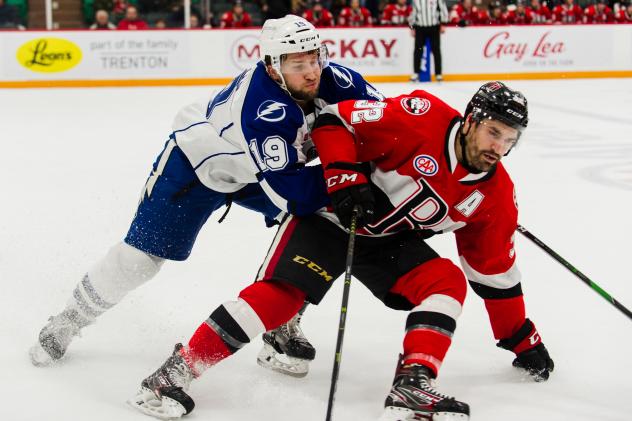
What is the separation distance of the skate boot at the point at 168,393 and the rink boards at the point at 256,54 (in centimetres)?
845

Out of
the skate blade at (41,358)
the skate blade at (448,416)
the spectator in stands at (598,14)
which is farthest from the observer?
the spectator in stands at (598,14)

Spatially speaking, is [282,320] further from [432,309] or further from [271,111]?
[271,111]

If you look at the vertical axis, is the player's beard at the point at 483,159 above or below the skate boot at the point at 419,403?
above

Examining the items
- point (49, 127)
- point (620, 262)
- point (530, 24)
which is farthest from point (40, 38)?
point (620, 262)

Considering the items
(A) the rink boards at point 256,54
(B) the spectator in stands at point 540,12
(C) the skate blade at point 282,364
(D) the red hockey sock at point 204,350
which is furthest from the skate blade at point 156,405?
(B) the spectator in stands at point 540,12

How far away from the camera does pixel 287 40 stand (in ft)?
8.19

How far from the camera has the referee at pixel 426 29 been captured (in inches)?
421

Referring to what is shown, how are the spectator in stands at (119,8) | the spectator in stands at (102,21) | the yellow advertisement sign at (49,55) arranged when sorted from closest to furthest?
1. the yellow advertisement sign at (49,55)
2. the spectator in stands at (102,21)
3. the spectator in stands at (119,8)

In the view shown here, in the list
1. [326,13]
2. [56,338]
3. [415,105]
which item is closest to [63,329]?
[56,338]

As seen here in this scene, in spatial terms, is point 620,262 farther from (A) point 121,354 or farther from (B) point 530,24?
(B) point 530,24

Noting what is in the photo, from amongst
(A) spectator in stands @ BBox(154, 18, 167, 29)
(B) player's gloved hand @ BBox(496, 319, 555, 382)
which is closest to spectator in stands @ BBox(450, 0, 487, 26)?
(A) spectator in stands @ BBox(154, 18, 167, 29)

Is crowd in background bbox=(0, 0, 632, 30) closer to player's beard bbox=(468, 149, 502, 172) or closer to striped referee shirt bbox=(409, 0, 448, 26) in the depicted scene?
striped referee shirt bbox=(409, 0, 448, 26)

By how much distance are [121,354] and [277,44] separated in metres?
1.07

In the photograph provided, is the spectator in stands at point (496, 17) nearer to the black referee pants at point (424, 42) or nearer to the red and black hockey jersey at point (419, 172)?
the black referee pants at point (424, 42)
